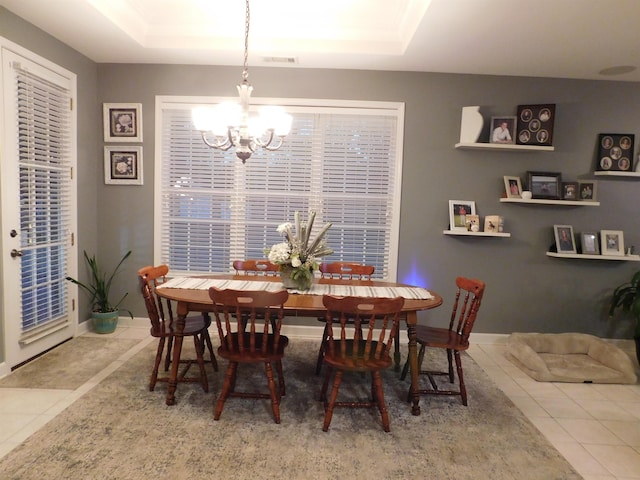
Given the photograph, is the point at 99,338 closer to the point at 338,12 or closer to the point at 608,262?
the point at 338,12

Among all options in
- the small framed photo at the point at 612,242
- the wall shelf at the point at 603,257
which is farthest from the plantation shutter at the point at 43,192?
the small framed photo at the point at 612,242

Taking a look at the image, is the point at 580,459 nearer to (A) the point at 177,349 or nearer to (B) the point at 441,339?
(B) the point at 441,339

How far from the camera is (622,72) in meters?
3.46

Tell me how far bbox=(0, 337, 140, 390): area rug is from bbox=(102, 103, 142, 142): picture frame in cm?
195

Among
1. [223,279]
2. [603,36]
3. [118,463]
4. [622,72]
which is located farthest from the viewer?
[622,72]

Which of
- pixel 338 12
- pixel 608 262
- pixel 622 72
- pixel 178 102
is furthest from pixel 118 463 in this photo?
pixel 622 72

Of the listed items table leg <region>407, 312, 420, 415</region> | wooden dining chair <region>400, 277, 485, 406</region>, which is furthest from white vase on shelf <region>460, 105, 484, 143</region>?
table leg <region>407, 312, 420, 415</region>

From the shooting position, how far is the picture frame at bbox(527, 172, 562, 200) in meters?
3.69

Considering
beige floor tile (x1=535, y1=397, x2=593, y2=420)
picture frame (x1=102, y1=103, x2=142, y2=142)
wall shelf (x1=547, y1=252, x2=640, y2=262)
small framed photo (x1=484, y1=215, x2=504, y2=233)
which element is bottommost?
beige floor tile (x1=535, y1=397, x2=593, y2=420)

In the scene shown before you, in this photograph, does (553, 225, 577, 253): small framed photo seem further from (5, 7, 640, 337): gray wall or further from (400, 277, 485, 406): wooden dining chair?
(400, 277, 485, 406): wooden dining chair

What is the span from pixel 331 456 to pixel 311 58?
3.14 metres

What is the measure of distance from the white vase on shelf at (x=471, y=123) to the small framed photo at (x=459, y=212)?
0.59 m

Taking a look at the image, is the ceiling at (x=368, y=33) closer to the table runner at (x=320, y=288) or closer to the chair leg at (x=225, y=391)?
the table runner at (x=320, y=288)

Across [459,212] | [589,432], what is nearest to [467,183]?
[459,212]
